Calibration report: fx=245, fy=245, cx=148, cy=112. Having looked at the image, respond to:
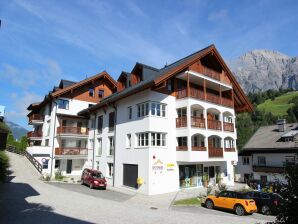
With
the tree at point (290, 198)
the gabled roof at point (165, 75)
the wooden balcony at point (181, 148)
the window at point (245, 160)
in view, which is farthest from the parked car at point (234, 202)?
the window at point (245, 160)

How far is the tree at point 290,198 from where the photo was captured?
20.7ft

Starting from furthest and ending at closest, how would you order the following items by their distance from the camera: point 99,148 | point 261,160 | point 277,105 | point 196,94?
1. point 277,105
2. point 261,160
3. point 99,148
4. point 196,94

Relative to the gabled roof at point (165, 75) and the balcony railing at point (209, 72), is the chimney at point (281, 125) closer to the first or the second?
the gabled roof at point (165, 75)

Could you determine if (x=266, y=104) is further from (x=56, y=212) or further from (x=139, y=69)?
(x=56, y=212)

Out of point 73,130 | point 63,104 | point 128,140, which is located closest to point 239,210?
point 128,140

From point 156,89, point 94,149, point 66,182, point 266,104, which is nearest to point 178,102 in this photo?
point 156,89

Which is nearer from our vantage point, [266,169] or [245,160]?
[266,169]

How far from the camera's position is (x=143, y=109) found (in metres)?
26.0

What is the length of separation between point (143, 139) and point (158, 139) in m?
1.57

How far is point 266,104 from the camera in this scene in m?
138

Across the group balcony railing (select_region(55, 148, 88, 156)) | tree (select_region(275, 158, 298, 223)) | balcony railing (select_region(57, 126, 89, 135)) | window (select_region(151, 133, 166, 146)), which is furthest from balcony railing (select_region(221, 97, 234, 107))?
tree (select_region(275, 158, 298, 223))

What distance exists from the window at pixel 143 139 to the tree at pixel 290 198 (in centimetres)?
1876

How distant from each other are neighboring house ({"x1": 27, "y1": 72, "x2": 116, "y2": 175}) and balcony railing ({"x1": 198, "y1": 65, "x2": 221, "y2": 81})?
1665 cm

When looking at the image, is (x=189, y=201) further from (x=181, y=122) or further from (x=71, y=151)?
(x=71, y=151)
